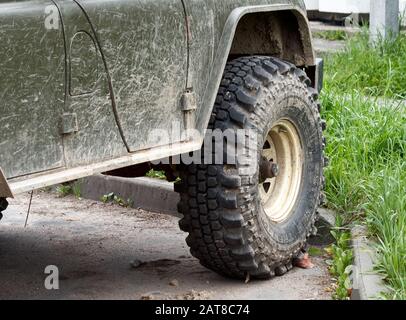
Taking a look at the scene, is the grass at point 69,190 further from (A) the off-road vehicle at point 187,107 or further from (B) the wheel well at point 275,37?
(B) the wheel well at point 275,37

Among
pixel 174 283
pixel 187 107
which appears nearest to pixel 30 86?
pixel 187 107

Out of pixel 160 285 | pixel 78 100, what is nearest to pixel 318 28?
pixel 160 285

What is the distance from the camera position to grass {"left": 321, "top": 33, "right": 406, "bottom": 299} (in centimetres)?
531

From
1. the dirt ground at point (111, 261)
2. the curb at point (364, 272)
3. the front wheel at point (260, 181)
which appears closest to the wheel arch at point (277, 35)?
the front wheel at point (260, 181)

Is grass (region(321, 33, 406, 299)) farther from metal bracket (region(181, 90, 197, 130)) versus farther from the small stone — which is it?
metal bracket (region(181, 90, 197, 130))

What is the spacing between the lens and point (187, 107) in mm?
4848

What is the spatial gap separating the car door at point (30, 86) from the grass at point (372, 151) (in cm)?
166

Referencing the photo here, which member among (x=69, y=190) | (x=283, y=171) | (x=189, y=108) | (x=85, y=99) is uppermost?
(x=85, y=99)

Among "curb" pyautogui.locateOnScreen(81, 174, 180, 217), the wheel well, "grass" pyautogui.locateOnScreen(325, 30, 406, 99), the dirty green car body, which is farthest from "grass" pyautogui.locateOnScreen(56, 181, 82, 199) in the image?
the dirty green car body

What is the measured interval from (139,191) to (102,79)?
2.74 m

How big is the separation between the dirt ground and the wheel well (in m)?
1.12

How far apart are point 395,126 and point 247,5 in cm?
203

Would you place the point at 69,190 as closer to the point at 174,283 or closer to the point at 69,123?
the point at 174,283
